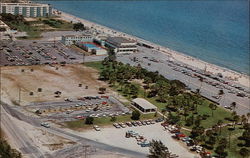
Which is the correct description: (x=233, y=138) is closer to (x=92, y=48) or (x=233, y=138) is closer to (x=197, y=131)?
(x=197, y=131)

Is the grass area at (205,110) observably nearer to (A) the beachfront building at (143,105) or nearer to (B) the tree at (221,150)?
(A) the beachfront building at (143,105)

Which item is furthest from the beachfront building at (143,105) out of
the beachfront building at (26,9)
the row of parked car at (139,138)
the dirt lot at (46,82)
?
the beachfront building at (26,9)

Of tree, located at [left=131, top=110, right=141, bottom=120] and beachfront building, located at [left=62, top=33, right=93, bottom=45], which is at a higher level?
beachfront building, located at [left=62, top=33, right=93, bottom=45]

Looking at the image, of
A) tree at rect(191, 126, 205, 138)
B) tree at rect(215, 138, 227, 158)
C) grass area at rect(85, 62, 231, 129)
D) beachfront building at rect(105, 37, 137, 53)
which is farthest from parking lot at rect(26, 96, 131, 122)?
beachfront building at rect(105, 37, 137, 53)

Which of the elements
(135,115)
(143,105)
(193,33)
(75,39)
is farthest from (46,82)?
(193,33)

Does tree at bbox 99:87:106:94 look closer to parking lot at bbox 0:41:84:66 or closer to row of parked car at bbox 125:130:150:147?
row of parked car at bbox 125:130:150:147

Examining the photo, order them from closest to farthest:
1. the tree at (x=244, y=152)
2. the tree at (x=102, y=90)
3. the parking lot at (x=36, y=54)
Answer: the tree at (x=244, y=152)
the tree at (x=102, y=90)
the parking lot at (x=36, y=54)
